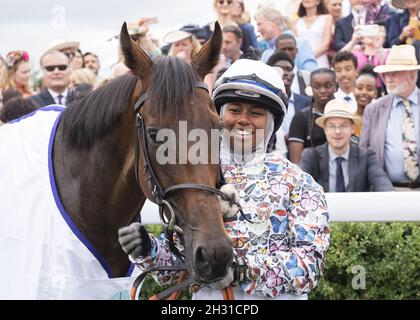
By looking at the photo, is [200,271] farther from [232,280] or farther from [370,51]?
[370,51]

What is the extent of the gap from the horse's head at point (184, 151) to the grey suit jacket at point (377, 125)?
3.22 meters

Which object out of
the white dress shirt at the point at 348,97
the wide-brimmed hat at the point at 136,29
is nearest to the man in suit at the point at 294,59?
the white dress shirt at the point at 348,97

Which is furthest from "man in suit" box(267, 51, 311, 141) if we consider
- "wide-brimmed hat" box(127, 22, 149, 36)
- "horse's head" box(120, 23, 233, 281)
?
"horse's head" box(120, 23, 233, 281)

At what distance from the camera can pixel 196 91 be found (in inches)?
112

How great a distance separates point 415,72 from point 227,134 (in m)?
3.45

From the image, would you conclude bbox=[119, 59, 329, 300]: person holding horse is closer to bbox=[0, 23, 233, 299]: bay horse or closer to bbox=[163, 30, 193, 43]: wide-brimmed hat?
bbox=[0, 23, 233, 299]: bay horse

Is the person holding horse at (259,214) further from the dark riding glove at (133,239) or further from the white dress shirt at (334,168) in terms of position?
the white dress shirt at (334,168)

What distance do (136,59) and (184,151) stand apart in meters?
0.47

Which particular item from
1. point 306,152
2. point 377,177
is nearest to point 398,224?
point 377,177

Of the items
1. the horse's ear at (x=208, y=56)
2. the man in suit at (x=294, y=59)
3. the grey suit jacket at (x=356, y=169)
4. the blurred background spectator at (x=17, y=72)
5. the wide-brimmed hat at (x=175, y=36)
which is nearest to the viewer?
the horse's ear at (x=208, y=56)

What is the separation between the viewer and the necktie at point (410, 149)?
5.72 meters

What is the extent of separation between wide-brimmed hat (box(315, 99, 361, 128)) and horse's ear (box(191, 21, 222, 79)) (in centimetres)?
298

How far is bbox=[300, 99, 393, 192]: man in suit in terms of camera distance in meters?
5.61

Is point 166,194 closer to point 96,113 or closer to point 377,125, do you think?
point 96,113
